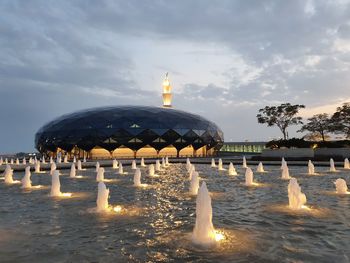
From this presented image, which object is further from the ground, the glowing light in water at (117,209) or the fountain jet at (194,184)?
the fountain jet at (194,184)

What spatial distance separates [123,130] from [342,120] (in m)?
38.5

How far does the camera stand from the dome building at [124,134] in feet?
223

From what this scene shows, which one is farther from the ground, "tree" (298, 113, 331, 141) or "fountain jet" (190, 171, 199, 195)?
"tree" (298, 113, 331, 141)

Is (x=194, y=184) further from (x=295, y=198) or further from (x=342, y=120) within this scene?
(x=342, y=120)

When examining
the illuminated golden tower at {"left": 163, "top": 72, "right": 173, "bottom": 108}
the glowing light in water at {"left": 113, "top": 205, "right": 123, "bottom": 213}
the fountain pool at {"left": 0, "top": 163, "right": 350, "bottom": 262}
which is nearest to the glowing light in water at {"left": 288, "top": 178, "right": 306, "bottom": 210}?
the fountain pool at {"left": 0, "top": 163, "right": 350, "bottom": 262}

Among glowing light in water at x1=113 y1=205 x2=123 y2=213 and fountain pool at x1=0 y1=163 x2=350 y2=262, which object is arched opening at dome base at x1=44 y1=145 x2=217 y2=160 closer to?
fountain pool at x1=0 y1=163 x2=350 y2=262


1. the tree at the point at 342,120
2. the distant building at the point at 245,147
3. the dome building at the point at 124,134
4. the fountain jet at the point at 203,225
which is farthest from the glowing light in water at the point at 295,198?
the distant building at the point at 245,147

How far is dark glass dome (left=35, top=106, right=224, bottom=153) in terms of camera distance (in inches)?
2670

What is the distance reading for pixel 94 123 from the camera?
69000 mm

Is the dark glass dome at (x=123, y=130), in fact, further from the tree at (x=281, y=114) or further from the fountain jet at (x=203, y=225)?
the fountain jet at (x=203, y=225)

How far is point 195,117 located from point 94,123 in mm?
21840

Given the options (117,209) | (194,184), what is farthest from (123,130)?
(117,209)

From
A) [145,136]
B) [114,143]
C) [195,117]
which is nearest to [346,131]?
[195,117]

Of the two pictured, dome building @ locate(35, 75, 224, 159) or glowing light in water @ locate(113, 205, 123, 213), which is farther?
dome building @ locate(35, 75, 224, 159)
